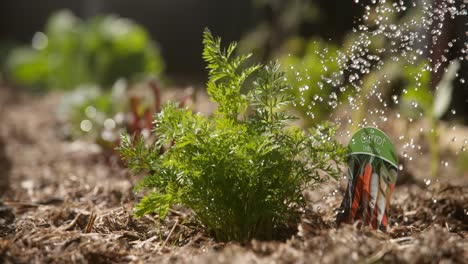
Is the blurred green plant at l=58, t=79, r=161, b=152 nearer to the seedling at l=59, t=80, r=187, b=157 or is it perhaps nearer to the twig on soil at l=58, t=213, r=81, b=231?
the seedling at l=59, t=80, r=187, b=157

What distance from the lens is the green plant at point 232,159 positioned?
1.27 m

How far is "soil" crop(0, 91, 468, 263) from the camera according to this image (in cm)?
113

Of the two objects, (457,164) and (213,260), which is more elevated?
(457,164)

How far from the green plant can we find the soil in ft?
0.26

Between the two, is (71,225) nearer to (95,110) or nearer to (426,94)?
(426,94)

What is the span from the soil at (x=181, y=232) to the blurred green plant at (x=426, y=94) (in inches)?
7.9

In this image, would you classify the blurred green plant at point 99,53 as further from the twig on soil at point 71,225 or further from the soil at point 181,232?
the twig on soil at point 71,225

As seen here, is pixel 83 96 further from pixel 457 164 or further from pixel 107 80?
pixel 457 164

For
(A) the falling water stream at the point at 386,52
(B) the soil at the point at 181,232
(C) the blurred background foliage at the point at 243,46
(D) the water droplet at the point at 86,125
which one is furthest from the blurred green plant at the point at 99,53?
(A) the falling water stream at the point at 386,52

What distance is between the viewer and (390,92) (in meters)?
1.61

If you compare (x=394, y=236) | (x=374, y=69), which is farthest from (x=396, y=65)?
(x=394, y=236)

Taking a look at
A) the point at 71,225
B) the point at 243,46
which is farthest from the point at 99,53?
the point at 71,225

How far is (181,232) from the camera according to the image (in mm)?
1445

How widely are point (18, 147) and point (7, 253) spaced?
2.30 m
